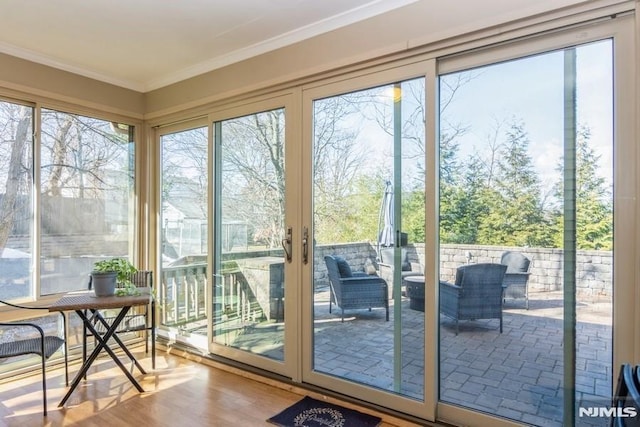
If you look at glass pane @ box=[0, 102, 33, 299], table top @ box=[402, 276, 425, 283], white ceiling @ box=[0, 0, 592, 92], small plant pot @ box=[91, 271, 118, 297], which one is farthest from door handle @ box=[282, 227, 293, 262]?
glass pane @ box=[0, 102, 33, 299]

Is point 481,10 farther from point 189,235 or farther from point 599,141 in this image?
point 189,235

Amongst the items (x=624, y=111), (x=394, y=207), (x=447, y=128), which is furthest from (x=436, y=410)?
(x=624, y=111)

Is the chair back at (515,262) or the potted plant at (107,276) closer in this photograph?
the chair back at (515,262)

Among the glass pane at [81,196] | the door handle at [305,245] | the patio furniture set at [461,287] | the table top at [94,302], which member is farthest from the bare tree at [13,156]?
the patio furniture set at [461,287]

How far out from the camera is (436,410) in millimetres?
2410

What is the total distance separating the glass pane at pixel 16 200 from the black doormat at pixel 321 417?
2506 mm

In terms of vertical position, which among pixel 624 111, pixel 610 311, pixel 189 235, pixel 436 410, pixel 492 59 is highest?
pixel 492 59

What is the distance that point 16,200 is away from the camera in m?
3.28

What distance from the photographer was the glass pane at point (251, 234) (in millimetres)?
3186

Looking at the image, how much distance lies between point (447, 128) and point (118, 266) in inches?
103

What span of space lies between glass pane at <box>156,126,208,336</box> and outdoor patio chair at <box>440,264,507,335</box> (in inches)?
91.3

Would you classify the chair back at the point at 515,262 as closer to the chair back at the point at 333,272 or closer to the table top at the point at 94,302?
the chair back at the point at 333,272

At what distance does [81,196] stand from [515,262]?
3738mm

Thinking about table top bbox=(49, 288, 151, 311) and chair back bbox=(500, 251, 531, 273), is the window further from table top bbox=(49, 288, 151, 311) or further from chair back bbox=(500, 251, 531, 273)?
chair back bbox=(500, 251, 531, 273)
